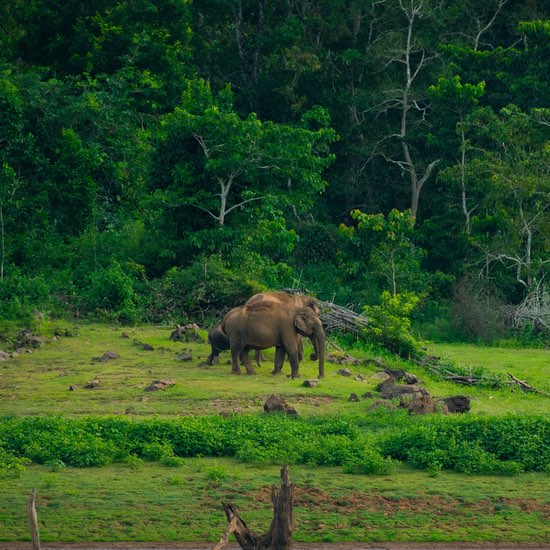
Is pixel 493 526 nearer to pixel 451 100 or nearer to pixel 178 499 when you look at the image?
pixel 178 499

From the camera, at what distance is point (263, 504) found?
12883mm

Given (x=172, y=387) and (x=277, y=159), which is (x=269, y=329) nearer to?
(x=172, y=387)

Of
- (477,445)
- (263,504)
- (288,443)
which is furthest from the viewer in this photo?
(288,443)

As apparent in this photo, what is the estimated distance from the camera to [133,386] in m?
19.1

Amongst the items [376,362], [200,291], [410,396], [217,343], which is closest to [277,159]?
[200,291]

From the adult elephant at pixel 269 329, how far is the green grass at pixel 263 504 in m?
5.89

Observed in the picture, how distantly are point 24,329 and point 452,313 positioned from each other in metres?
10.5

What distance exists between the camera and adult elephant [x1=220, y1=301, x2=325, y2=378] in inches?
794

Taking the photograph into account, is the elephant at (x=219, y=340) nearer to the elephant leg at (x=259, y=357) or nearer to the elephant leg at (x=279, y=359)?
the elephant leg at (x=259, y=357)

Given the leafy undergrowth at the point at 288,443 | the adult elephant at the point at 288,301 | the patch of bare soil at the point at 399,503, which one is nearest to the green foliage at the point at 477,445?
the leafy undergrowth at the point at 288,443

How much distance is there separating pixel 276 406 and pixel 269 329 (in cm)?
365

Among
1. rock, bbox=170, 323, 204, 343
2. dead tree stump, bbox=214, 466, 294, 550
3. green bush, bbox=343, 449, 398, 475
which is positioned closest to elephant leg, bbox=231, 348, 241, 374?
rock, bbox=170, 323, 204, 343

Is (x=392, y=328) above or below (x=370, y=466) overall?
above

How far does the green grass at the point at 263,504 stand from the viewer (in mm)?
12203
